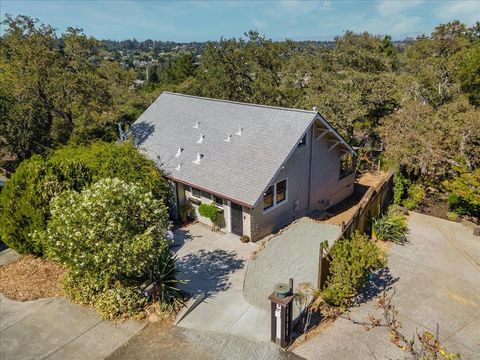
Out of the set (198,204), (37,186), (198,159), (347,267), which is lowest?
(198,204)

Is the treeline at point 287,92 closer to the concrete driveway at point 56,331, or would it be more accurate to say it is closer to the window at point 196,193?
the window at point 196,193

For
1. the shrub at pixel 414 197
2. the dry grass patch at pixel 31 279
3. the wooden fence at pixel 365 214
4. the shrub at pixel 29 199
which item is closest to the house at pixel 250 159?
the wooden fence at pixel 365 214

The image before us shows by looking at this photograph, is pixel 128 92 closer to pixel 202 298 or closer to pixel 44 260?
pixel 44 260

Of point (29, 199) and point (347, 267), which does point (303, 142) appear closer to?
point (347, 267)

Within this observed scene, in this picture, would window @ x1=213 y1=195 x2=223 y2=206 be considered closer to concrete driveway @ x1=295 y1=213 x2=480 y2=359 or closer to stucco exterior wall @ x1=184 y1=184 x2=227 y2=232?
stucco exterior wall @ x1=184 y1=184 x2=227 y2=232

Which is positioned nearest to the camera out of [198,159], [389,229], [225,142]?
[389,229]

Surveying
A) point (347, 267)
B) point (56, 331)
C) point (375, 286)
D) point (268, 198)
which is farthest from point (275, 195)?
point (56, 331)

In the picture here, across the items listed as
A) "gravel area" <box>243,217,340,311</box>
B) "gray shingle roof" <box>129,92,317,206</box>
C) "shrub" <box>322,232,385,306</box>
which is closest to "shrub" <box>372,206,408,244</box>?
"gravel area" <box>243,217,340,311</box>

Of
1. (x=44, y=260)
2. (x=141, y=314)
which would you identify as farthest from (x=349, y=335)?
(x=44, y=260)
